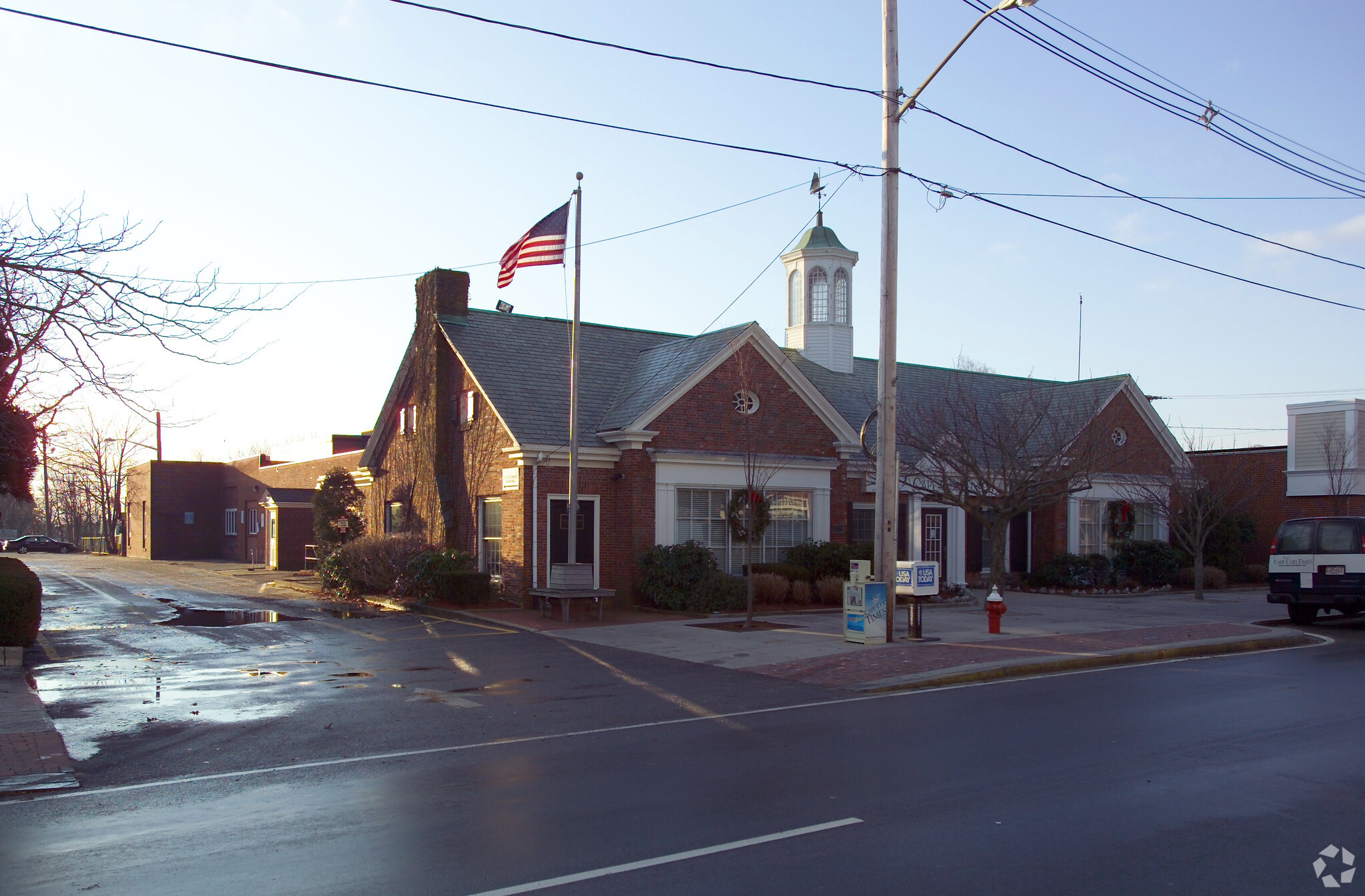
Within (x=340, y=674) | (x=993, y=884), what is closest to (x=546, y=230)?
(x=340, y=674)

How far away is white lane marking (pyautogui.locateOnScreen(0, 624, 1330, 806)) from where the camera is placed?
7.84 m

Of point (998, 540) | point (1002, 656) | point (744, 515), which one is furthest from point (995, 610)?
point (744, 515)

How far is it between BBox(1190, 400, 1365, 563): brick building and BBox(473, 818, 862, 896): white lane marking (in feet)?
91.2

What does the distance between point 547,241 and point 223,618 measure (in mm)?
9933

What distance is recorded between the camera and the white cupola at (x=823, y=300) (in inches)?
1204

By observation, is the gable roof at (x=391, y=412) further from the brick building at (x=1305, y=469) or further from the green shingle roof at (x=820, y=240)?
the brick building at (x=1305, y=469)

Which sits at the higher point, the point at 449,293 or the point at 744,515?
the point at 449,293

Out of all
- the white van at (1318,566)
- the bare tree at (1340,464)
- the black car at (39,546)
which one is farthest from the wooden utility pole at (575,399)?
the black car at (39,546)

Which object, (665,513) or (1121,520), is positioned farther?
(1121,520)

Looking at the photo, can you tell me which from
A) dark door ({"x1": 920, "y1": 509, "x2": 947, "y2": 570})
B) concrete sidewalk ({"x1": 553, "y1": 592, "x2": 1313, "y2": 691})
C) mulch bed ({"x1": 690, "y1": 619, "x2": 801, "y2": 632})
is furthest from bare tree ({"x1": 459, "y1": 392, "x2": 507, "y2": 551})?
dark door ({"x1": 920, "y1": 509, "x2": 947, "y2": 570})

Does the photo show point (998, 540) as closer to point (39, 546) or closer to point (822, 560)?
point (822, 560)

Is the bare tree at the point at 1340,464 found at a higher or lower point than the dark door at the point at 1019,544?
higher

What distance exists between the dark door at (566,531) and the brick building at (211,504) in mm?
22127

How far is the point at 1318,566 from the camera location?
1873 cm
